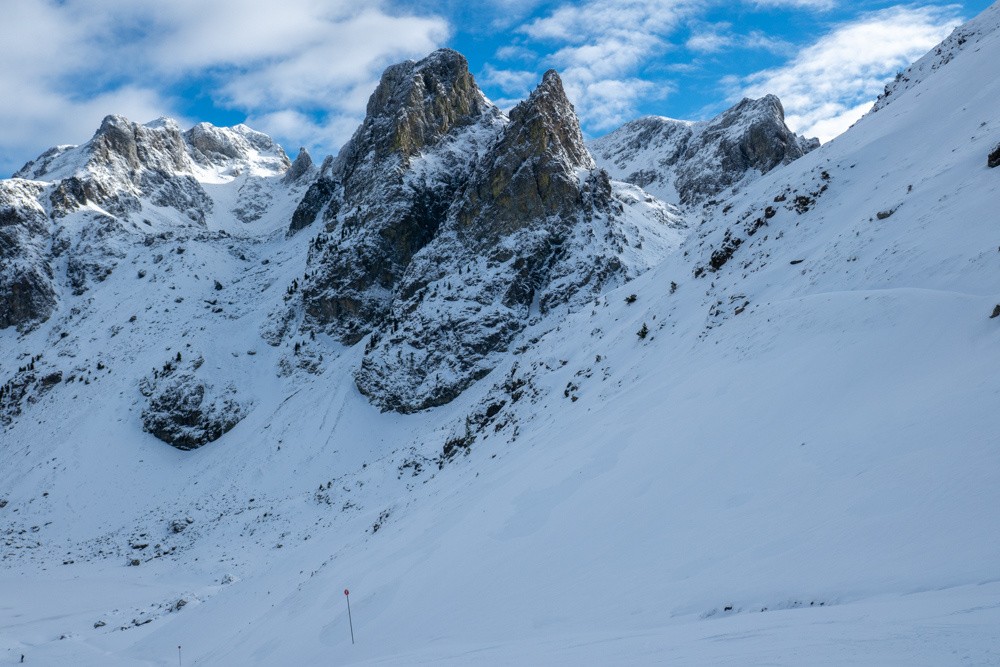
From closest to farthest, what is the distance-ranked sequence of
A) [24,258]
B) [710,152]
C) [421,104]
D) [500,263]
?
[500,263] < [421,104] < [24,258] < [710,152]

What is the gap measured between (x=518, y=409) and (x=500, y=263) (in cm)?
1879

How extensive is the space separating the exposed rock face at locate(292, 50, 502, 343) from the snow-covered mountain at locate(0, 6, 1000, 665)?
304mm

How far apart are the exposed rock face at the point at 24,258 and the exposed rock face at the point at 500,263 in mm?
37804

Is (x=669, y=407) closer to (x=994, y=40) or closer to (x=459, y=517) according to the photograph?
(x=459, y=517)

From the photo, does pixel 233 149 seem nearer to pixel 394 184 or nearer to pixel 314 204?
pixel 314 204

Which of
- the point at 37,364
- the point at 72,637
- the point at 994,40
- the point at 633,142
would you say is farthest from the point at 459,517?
the point at 633,142

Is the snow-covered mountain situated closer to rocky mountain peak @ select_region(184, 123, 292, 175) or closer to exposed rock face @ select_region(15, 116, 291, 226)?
exposed rock face @ select_region(15, 116, 291, 226)

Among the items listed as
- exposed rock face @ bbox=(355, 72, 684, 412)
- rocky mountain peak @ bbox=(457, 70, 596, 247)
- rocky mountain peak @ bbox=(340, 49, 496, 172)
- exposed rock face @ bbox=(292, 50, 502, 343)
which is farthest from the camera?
rocky mountain peak @ bbox=(340, 49, 496, 172)

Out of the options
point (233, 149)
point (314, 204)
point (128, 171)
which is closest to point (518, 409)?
point (314, 204)

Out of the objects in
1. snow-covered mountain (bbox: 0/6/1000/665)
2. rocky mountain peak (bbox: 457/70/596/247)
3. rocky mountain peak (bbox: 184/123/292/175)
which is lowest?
snow-covered mountain (bbox: 0/6/1000/665)

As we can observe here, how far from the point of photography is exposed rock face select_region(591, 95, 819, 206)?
71812mm

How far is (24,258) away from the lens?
5856 centimetres

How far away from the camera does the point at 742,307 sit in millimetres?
17828

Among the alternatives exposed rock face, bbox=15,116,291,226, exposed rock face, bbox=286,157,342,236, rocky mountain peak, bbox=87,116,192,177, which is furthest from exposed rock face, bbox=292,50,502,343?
rocky mountain peak, bbox=87,116,192,177
